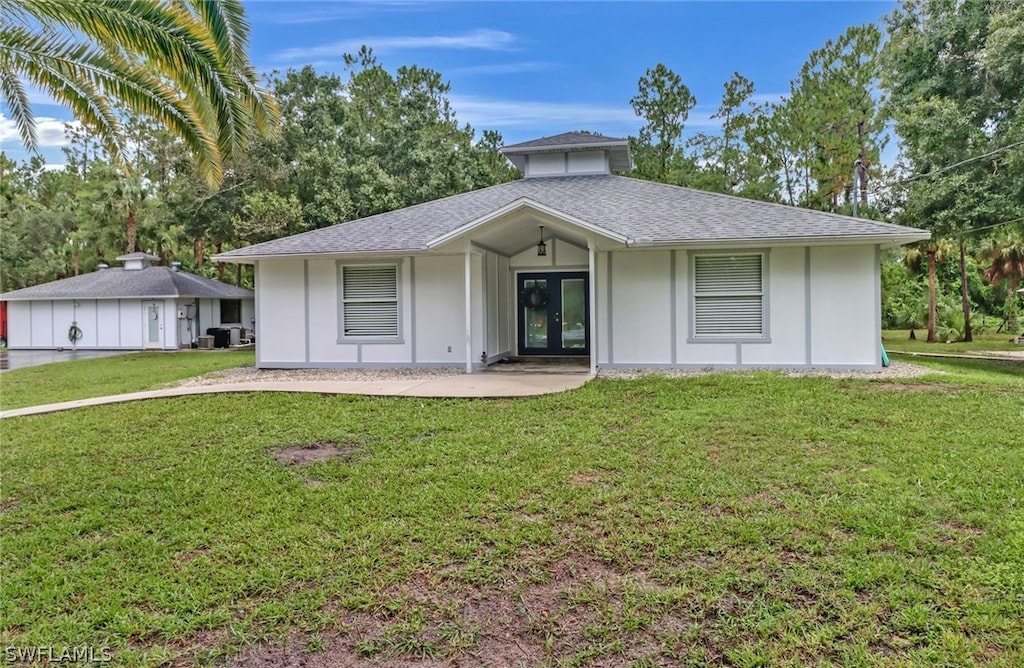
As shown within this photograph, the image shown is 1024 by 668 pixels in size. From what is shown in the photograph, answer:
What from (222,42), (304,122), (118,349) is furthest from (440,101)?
(222,42)

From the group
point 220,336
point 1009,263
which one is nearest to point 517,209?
point 220,336

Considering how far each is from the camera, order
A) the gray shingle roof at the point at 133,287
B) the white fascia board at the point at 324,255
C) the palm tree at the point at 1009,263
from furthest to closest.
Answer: the palm tree at the point at 1009,263 → the gray shingle roof at the point at 133,287 → the white fascia board at the point at 324,255

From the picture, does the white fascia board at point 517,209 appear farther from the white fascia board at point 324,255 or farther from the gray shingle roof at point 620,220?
the white fascia board at point 324,255

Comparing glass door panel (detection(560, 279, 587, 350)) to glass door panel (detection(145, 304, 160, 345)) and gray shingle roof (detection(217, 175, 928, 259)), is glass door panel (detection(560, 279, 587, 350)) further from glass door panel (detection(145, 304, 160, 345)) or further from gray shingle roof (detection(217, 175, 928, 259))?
glass door panel (detection(145, 304, 160, 345))

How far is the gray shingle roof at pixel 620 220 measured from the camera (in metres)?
11.3

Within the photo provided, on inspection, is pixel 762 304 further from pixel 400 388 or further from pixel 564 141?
pixel 564 141

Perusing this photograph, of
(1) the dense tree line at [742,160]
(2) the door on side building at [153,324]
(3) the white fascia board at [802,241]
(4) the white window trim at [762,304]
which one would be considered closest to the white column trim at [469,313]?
(3) the white fascia board at [802,241]

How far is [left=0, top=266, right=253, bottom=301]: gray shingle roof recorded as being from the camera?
24.1 m

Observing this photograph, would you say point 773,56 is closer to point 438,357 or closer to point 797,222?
point 797,222

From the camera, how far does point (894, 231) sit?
34.6ft

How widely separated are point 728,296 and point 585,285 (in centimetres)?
311

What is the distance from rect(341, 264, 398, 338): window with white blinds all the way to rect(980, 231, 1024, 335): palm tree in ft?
79.2

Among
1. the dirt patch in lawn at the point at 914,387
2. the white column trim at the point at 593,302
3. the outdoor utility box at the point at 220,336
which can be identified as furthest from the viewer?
the outdoor utility box at the point at 220,336

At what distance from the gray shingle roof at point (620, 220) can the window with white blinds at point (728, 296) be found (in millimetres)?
666
